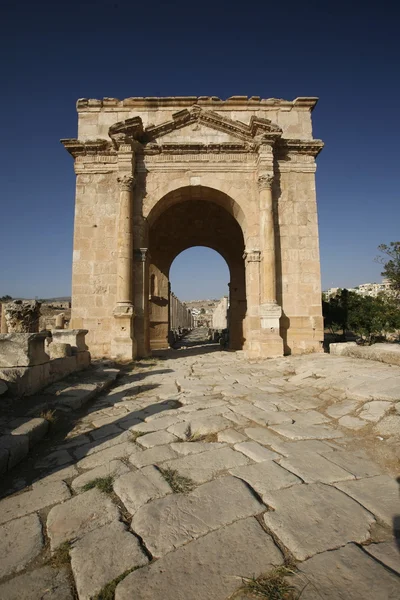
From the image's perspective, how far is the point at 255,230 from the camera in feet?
29.8

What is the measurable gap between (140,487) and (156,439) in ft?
2.83

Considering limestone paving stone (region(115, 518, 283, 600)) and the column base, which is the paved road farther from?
the column base

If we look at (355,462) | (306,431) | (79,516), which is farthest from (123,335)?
(355,462)

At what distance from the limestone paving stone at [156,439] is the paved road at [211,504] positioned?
0.06 feet

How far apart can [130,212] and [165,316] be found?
6790 millimetres

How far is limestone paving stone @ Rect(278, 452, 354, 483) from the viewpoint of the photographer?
2131 millimetres

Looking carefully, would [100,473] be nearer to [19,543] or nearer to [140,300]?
[19,543]

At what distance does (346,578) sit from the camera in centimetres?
131

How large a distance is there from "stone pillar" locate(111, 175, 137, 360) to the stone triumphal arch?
3 centimetres

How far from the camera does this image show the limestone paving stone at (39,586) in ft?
4.35

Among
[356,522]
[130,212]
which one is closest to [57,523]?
[356,522]

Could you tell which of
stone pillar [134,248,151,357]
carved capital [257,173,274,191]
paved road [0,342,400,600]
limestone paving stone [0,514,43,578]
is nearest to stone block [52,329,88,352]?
stone pillar [134,248,151,357]

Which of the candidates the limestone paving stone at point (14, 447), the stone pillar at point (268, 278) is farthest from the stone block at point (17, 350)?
the stone pillar at point (268, 278)

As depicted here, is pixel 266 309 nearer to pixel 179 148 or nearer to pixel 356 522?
pixel 179 148
